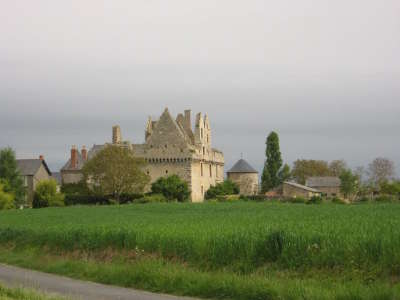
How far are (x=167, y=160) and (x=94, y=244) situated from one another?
163 ft

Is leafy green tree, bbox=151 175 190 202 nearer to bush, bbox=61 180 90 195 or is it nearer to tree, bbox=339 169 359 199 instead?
bush, bbox=61 180 90 195

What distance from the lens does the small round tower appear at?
82375 millimetres

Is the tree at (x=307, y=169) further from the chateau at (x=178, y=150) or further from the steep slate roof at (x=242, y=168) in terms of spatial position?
the chateau at (x=178, y=150)

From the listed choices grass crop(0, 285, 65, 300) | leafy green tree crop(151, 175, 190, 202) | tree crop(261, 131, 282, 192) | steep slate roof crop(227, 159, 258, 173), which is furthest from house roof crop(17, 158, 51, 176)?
grass crop(0, 285, 65, 300)

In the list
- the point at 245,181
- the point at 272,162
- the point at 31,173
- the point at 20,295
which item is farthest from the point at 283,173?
the point at 20,295

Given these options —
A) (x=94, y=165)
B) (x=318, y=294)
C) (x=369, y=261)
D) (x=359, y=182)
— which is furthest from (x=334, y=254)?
(x=359, y=182)

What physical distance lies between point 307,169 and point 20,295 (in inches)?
3984

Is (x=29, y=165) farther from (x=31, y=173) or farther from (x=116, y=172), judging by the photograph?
(x=116, y=172)

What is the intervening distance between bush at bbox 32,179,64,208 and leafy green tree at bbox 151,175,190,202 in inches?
432

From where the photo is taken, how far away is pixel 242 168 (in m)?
83.2

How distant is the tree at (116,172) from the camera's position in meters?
63.4

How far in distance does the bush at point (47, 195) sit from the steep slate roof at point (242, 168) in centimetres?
2786

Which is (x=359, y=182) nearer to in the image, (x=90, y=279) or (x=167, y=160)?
(x=167, y=160)

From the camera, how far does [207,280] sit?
1355 cm
